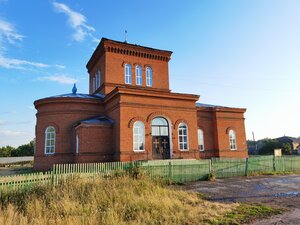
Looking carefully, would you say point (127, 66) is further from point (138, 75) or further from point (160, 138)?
point (160, 138)

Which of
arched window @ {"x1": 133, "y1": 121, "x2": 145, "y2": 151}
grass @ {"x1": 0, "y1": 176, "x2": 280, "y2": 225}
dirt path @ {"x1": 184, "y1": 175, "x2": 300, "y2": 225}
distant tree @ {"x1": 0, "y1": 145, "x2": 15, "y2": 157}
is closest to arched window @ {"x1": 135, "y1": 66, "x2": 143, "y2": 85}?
arched window @ {"x1": 133, "y1": 121, "x2": 145, "y2": 151}

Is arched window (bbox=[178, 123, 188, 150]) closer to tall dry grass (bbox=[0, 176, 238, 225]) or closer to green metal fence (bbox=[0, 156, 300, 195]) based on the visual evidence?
green metal fence (bbox=[0, 156, 300, 195])

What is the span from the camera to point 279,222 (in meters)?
6.39

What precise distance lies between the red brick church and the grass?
28.4ft

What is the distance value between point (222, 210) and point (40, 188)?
21.9 ft

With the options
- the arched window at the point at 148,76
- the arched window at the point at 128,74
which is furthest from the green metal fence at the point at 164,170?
the arched window at the point at 128,74

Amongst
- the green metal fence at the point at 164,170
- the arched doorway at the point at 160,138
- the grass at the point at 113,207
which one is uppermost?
the arched doorway at the point at 160,138

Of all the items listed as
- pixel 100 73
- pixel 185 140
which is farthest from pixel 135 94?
pixel 100 73

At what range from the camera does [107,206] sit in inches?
291

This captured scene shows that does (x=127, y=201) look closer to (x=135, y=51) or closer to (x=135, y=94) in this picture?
(x=135, y=94)

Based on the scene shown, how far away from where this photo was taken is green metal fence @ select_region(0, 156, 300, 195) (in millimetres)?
10188

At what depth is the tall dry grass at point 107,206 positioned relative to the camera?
20.0ft

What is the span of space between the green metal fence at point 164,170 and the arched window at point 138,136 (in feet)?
9.81

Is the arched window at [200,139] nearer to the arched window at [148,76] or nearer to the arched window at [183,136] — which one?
the arched window at [183,136]
